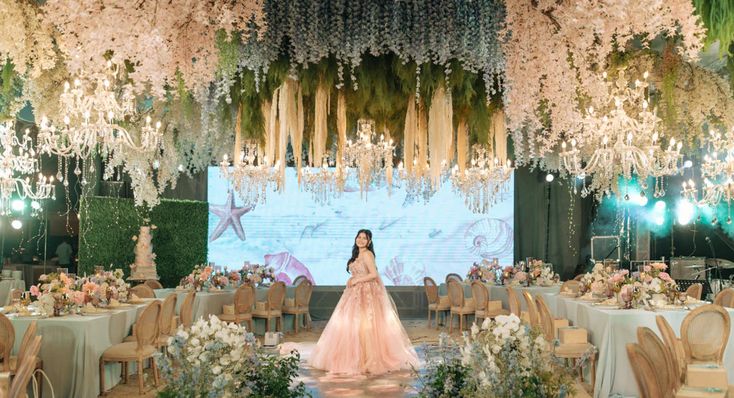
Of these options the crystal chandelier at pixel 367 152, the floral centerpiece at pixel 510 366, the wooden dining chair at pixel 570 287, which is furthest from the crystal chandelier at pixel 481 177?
the floral centerpiece at pixel 510 366

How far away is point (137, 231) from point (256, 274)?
7.25 ft

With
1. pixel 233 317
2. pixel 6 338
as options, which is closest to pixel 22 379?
pixel 6 338

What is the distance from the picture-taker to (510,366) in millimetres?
3199

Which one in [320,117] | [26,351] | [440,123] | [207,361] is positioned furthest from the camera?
[440,123]

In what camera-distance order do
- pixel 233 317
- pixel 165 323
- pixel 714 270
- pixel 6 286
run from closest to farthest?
pixel 165 323 < pixel 6 286 < pixel 233 317 < pixel 714 270

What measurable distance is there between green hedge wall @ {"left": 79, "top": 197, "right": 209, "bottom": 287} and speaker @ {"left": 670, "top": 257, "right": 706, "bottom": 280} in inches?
328

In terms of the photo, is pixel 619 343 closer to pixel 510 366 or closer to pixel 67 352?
pixel 510 366

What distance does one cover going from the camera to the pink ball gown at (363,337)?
8.10m

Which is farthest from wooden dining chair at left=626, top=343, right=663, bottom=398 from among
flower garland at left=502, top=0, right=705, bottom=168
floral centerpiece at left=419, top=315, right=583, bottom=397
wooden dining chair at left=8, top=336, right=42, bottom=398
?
wooden dining chair at left=8, top=336, right=42, bottom=398

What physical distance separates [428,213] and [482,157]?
3528mm

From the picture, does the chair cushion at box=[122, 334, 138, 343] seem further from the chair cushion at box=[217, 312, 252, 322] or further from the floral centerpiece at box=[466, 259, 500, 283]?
the floral centerpiece at box=[466, 259, 500, 283]

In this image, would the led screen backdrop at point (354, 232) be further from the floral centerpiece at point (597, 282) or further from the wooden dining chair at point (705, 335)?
the wooden dining chair at point (705, 335)

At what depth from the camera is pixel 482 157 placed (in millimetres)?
10938

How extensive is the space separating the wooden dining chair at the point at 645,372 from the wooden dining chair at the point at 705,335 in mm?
1049
